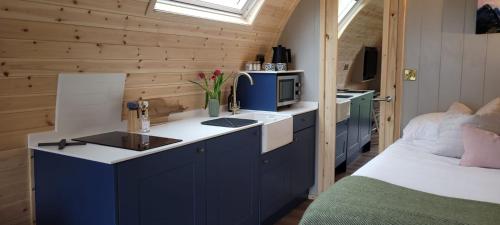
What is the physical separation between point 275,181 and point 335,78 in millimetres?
1152

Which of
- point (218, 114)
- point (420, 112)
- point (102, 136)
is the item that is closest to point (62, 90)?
point (102, 136)

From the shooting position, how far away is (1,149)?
197 cm

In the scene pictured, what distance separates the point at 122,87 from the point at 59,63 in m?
0.47

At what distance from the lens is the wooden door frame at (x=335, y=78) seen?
3293 millimetres

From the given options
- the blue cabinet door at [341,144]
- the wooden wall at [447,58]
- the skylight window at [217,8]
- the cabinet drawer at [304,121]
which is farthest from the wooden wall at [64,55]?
the blue cabinet door at [341,144]

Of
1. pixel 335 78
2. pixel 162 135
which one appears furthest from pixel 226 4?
pixel 162 135

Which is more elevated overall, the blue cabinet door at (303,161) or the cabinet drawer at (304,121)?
the cabinet drawer at (304,121)

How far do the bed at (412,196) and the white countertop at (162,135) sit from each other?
88cm

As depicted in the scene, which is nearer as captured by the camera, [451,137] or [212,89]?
[451,137]

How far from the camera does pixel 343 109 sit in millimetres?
4348

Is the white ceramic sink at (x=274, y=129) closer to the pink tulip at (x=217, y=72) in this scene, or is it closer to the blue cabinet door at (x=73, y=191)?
the pink tulip at (x=217, y=72)

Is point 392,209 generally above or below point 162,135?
below

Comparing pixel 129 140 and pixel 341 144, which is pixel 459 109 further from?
pixel 129 140

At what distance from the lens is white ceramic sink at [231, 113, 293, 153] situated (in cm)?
305
